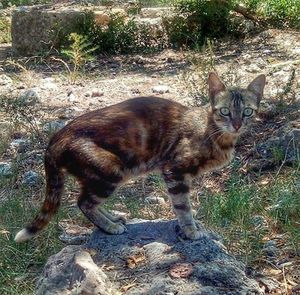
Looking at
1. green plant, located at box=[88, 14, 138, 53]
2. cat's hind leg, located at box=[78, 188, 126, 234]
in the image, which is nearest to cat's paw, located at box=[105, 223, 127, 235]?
cat's hind leg, located at box=[78, 188, 126, 234]

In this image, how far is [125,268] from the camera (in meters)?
3.88

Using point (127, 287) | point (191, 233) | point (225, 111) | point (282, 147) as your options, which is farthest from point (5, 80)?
point (127, 287)

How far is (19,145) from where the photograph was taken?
6879 mm

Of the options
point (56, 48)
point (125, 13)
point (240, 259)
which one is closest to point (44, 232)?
point (240, 259)

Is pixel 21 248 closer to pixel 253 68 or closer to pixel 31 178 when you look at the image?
pixel 31 178

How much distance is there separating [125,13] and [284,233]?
7037 mm

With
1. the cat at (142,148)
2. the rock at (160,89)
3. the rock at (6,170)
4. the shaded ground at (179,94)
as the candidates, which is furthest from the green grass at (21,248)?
the rock at (160,89)

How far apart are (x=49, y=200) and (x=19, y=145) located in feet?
8.74

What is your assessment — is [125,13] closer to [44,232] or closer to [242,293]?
[44,232]

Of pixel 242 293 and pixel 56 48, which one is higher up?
pixel 242 293

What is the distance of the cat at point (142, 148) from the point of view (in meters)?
4.22

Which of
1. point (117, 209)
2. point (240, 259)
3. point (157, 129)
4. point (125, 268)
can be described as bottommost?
point (117, 209)

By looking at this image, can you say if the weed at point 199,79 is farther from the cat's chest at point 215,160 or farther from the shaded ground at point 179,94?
the cat's chest at point 215,160

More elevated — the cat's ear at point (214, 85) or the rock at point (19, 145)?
the cat's ear at point (214, 85)
